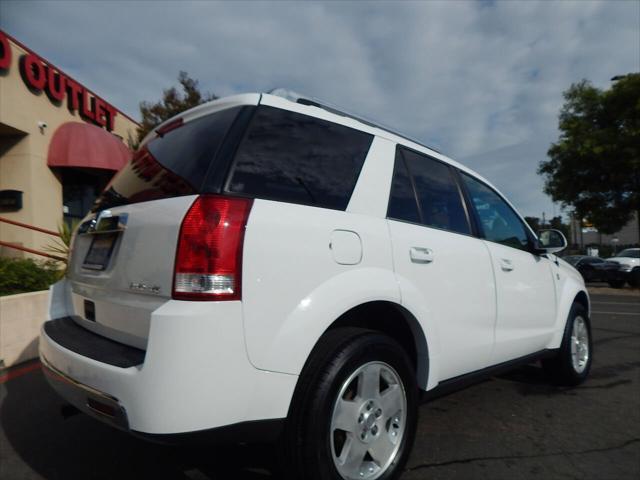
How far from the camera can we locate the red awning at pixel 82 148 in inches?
442

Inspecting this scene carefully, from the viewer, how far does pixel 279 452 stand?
1861mm

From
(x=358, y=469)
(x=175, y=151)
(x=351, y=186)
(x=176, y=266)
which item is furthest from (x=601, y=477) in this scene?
(x=175, y=151)

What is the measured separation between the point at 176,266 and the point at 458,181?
2173 mm

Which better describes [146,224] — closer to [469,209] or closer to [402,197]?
[402,197]

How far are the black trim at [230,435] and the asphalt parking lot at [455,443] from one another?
2.27 feet

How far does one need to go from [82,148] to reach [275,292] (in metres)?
11.5

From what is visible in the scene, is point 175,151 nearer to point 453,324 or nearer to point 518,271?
point 453,324

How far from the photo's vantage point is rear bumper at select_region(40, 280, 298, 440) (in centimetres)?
159

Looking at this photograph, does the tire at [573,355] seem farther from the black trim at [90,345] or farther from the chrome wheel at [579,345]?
the black trim at [90,345]

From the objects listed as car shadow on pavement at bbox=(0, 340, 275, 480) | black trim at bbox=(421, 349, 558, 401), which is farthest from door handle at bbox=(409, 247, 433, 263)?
car shadow on pavement at bbox=(0, 340, 275, 480)

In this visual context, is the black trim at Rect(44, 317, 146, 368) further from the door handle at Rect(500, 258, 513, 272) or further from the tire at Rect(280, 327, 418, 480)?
the door handle at Rect(500, 258, 513, 272)

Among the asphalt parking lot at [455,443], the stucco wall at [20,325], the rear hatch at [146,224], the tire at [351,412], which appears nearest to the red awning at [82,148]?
the stucco wall at [20,325]

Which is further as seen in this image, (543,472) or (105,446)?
(105,446)

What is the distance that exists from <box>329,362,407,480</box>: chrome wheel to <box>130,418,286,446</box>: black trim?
10.6 inches
